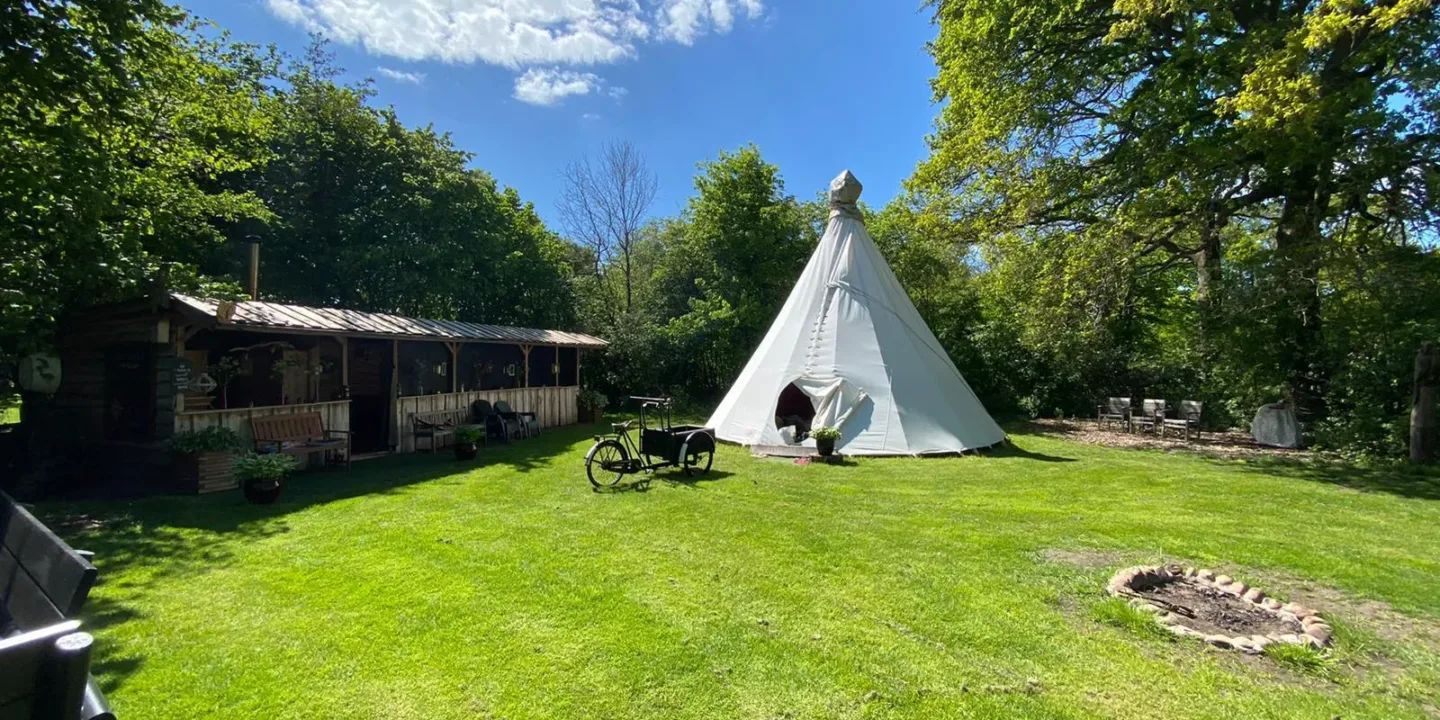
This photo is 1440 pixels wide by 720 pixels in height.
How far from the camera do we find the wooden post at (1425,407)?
8.76 metres

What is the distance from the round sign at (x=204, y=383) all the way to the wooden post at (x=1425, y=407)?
1663 centimetres

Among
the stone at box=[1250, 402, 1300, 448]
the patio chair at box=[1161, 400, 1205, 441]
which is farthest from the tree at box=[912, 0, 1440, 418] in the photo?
the patio chair at box=[1161, 400, 1205, 441]

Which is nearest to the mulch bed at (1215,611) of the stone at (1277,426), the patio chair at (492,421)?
the stone at (1277,426)

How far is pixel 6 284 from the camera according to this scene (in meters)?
6.64

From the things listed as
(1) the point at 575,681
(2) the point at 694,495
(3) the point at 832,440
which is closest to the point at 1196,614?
(1) the point at 575,681

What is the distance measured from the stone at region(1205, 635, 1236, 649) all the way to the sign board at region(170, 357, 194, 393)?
10148mm

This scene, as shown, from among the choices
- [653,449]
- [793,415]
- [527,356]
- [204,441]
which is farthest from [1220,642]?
[527,356]

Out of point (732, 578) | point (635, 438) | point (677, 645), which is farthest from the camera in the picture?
point (635, 438)

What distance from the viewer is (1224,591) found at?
4137 mm

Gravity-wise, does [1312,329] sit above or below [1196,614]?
above

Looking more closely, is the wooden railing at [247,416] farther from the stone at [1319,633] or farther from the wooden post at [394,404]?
the stone at [1319,633]

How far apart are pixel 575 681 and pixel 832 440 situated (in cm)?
701

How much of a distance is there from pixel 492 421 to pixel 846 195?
861 centimetres

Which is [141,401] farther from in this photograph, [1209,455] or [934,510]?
[1209,455]
